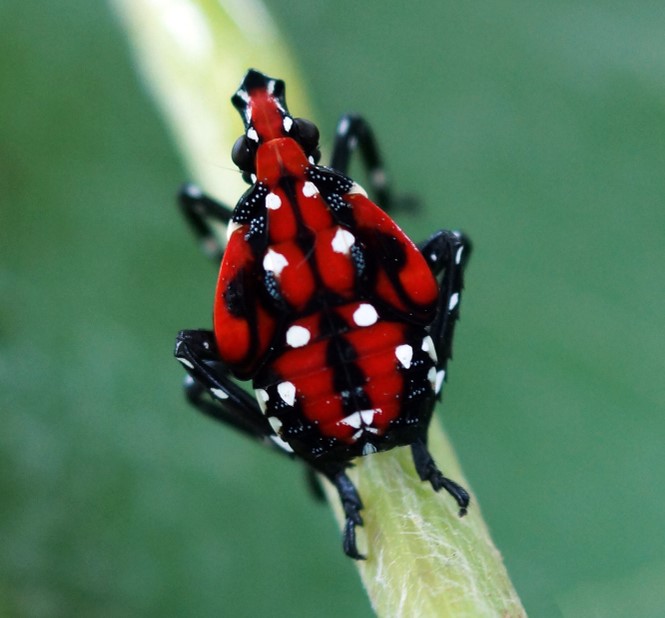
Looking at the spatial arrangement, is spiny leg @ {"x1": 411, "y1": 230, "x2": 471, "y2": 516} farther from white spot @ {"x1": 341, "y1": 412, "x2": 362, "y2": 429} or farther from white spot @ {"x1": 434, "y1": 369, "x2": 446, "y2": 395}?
white spot @ {"x1": 341, "y1": 412, "x2": 362, "y2": 429}

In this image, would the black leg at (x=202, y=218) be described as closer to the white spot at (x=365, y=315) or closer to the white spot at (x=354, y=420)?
the white spot at (x=365, y=315)

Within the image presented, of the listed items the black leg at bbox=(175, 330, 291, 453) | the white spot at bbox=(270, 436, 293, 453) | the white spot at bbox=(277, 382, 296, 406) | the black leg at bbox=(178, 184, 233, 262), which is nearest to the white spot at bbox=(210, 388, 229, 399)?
the black leg at bbox=(175, 330, 291, 453)

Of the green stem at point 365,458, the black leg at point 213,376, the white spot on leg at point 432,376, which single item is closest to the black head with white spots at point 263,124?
the green stem at point 365,458

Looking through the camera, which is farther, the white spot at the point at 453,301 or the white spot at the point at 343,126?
the white spot at the point at 343,126

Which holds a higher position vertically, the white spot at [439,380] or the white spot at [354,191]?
the white spot at [354,191]

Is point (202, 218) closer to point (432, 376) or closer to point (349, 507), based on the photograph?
point (432, 376)
